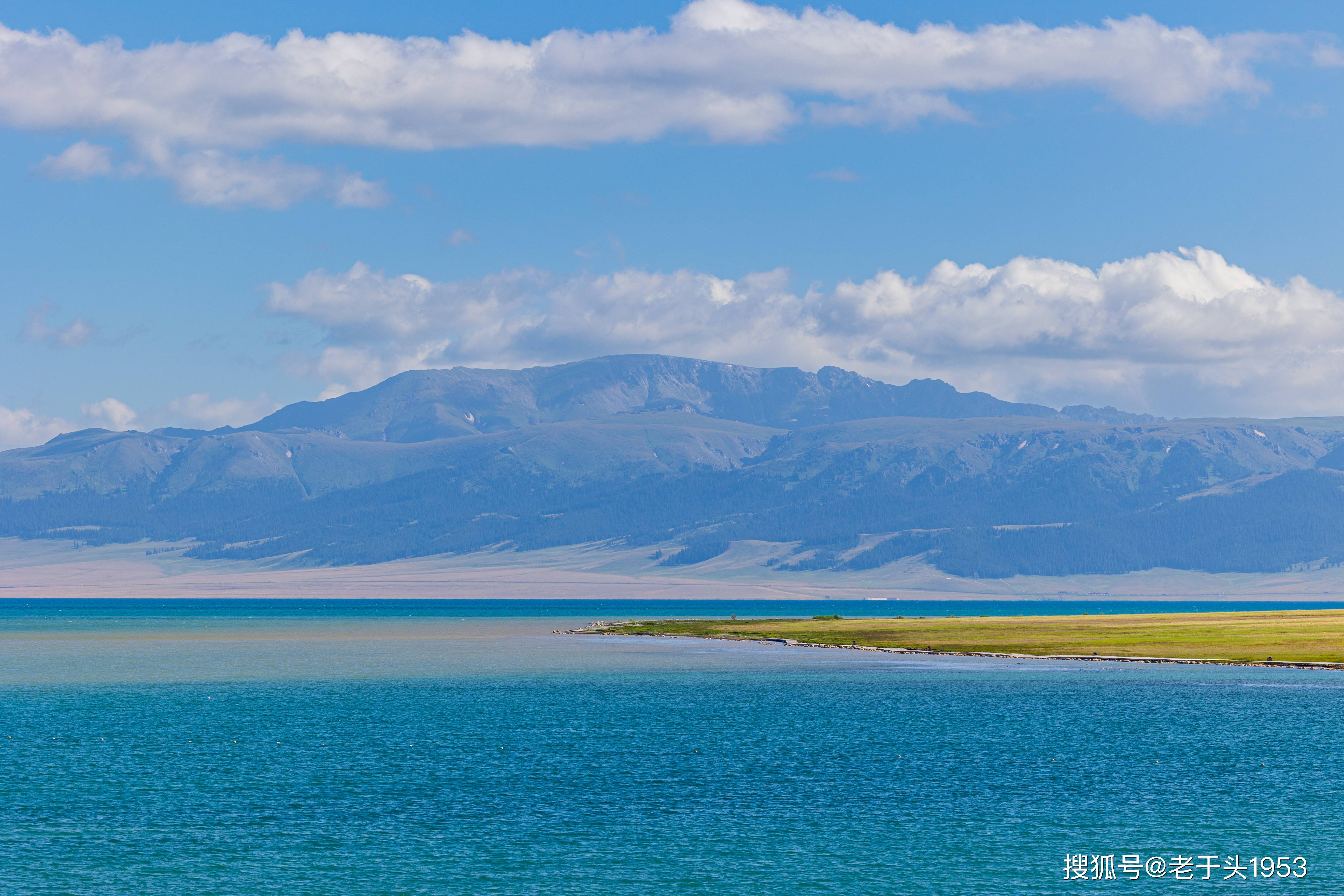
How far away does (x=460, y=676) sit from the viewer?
137m

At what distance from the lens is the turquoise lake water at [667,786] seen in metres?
50.5

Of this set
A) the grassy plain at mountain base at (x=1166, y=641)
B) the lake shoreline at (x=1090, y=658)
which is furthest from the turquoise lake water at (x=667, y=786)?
the grassy plain at mountain base at (x=1166, y=641)

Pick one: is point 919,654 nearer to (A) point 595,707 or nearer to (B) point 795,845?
(A) point 595,707

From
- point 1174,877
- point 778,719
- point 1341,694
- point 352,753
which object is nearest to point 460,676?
point 778,719

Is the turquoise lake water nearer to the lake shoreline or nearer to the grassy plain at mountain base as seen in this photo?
the lake shoreline

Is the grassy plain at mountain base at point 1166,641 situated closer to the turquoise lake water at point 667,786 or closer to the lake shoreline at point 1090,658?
the lake shoreline at point 1090,658

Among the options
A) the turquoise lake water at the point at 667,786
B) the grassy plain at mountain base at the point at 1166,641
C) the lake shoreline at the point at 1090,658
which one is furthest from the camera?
the grassy plain at mountain base at the point at 1166,641

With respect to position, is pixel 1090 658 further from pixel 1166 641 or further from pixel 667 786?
pixel 667 786

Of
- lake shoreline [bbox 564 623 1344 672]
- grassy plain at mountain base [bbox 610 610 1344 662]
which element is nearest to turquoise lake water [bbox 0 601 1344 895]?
lake shoreline [bbox 564 623 1344 672]

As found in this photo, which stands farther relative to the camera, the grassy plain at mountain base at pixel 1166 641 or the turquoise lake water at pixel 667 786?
the grassy plain at mountain base at pixel 1166 641

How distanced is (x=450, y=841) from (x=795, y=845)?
41.2ft

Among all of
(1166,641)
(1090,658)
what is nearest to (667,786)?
(1090,658)

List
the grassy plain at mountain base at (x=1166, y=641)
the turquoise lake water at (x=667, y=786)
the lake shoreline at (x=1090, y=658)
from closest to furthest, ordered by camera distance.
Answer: the turquoise lake water at (x=667, y=786)
the lake shoreline at (x=1090, y=658)
the grassy plain at mountain base at (x=1166, y=641)

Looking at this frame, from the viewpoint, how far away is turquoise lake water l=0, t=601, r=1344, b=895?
50.5 metres
